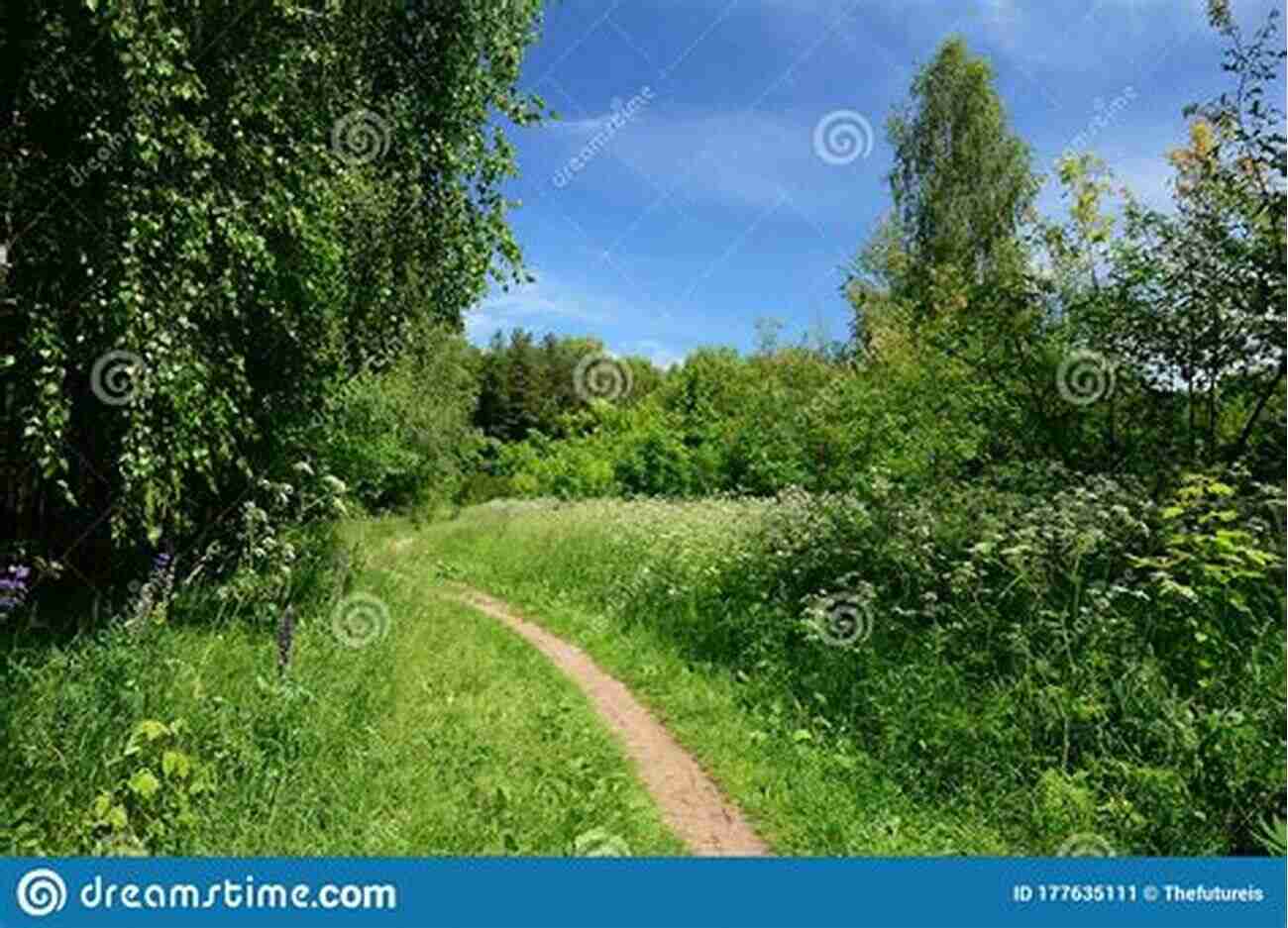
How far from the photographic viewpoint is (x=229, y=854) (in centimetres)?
483

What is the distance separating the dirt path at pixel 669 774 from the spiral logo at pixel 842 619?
1756 mm

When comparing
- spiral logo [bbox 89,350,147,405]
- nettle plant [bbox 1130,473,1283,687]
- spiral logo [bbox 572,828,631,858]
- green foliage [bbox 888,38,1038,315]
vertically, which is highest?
green foliage [bbox 888,38,1038,315]

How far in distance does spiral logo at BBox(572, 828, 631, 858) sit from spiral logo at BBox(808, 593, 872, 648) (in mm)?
4036

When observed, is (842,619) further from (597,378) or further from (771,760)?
(597,378)

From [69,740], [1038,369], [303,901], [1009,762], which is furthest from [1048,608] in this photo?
[69,740]

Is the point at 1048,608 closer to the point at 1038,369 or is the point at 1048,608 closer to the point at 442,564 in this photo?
the point at 1038,369

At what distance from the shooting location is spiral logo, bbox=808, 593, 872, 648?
913 cm

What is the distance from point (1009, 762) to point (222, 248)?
19.3 ft

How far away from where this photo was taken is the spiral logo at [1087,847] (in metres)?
5.77

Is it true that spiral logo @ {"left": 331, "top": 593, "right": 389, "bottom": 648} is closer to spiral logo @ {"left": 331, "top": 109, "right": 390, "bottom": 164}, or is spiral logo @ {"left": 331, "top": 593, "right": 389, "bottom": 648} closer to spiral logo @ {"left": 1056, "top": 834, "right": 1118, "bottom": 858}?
spiral logo @ {"left": 331, "top": 109, "right": 390, "bottom": 164}

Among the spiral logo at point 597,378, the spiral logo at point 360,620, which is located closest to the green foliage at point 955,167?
the spiral logo at point 597,378

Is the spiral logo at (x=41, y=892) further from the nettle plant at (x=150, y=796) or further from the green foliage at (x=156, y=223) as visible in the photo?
the green foliage at (x=156, y=223)

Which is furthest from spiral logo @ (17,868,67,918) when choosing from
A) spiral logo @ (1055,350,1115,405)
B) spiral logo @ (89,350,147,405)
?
spiral logo @ (1055,350,1115,405)

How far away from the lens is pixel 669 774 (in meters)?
7.38
